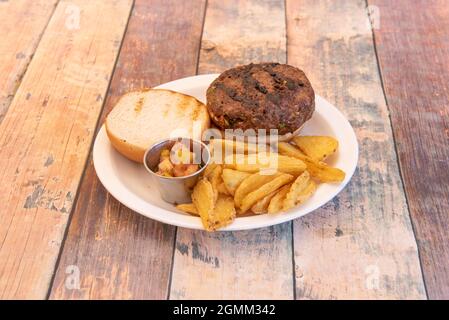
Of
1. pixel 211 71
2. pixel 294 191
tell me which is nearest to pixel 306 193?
pixel 294 191

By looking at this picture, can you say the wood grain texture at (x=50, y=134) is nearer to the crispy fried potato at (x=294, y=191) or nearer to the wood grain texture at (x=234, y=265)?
the wood grain texture at (x=234, y=265)

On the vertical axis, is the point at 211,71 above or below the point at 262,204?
below

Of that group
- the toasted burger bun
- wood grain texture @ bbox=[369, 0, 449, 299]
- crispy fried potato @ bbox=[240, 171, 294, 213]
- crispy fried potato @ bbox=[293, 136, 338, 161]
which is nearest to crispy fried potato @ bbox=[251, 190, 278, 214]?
crispy fried potato @ bbox=[240, 171, 294, 213]

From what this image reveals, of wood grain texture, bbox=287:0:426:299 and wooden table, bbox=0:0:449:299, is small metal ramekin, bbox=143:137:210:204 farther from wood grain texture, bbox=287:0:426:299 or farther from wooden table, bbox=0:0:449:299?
wood grain texture, bbox=287:0:426:299

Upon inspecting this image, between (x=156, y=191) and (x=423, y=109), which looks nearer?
(x=156, y=191)

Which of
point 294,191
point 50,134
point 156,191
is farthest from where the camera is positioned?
point 50,134

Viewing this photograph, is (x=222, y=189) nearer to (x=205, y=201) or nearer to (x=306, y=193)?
(x=205, y=201)
